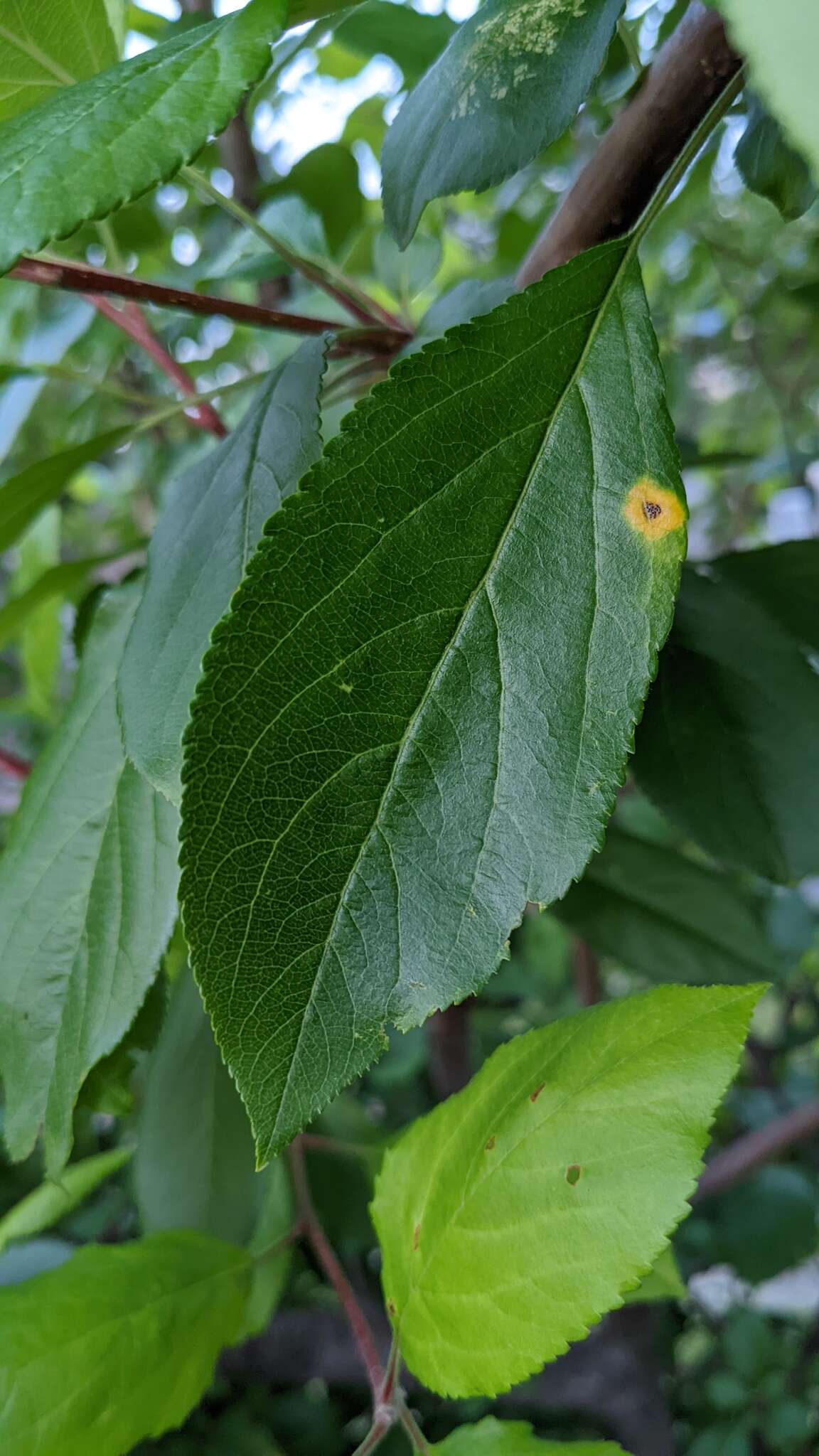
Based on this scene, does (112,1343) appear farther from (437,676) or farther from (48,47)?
(48,47)

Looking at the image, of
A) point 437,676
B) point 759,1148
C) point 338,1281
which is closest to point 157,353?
point 437,676

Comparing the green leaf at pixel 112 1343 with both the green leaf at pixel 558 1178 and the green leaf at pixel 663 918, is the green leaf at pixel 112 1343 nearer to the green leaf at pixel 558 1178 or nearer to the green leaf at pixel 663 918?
the green leaf at pixel 558 1178

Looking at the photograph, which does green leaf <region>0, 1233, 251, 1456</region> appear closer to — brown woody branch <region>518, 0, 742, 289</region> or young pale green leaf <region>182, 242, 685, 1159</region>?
young pale green leaf <region>182, 242, 685, 1159</region>

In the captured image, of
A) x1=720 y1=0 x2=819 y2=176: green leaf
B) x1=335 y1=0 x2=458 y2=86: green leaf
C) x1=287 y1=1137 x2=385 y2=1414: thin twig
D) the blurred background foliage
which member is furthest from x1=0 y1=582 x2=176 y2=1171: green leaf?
x1=335 y1=0 x2=458 y2=86: green leaf

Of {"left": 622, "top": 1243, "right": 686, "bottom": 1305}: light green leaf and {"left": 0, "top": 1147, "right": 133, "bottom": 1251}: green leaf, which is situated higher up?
{"left": 0, "top": 1147, "right": 133, "bottom": 1251}: green leaf

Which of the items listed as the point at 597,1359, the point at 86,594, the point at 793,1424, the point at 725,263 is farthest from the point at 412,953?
the point at 725,263

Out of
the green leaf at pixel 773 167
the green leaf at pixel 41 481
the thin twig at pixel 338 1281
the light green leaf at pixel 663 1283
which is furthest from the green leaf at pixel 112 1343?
the green leaf at pixel 773 167
